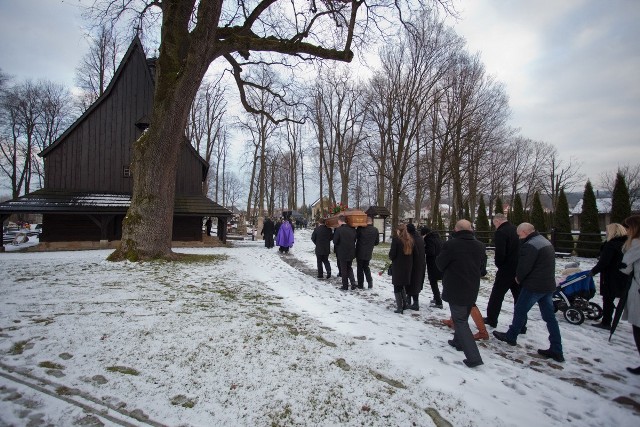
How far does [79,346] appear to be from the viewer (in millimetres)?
3463

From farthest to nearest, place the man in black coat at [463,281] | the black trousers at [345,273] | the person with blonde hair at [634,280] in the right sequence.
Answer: the black trousers at [345,273] → the man in black coat at [463,281] → the person with blonde hair at [634,280]

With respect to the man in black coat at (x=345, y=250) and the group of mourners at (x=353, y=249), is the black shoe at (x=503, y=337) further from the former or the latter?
the man in black coat at (x=345, y=250)

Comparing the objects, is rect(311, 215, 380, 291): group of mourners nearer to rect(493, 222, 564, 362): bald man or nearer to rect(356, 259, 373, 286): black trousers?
rect(356, 259, 373, 286): black trousers

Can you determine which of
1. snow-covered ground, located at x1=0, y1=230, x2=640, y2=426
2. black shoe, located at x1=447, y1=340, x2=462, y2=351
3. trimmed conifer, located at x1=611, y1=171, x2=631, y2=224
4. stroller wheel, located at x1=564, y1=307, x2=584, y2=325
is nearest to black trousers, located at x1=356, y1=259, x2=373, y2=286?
snow-covered ground, located at x1=0, y1=230, x2=640, y2=426

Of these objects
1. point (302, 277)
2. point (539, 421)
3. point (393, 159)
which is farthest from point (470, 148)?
point (539, 421)

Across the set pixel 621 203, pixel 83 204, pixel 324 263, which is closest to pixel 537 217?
pixel 621 203

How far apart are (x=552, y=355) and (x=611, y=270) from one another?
256cm

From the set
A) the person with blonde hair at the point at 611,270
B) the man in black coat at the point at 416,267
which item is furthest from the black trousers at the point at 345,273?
the person with blonde hair at the point at 611,270

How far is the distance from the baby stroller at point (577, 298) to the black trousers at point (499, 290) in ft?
4.49

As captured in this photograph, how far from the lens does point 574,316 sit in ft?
19.1

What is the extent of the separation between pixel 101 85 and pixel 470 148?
1144 inches

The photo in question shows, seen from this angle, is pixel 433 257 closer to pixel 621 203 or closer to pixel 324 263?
pixel 324 263

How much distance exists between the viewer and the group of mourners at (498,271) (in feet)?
12.8

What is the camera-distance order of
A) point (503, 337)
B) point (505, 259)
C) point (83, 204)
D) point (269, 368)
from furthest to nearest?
1. point (83, 204)
2. point (505, 259)
3. point (503, 337)
4. point (269, 368)
